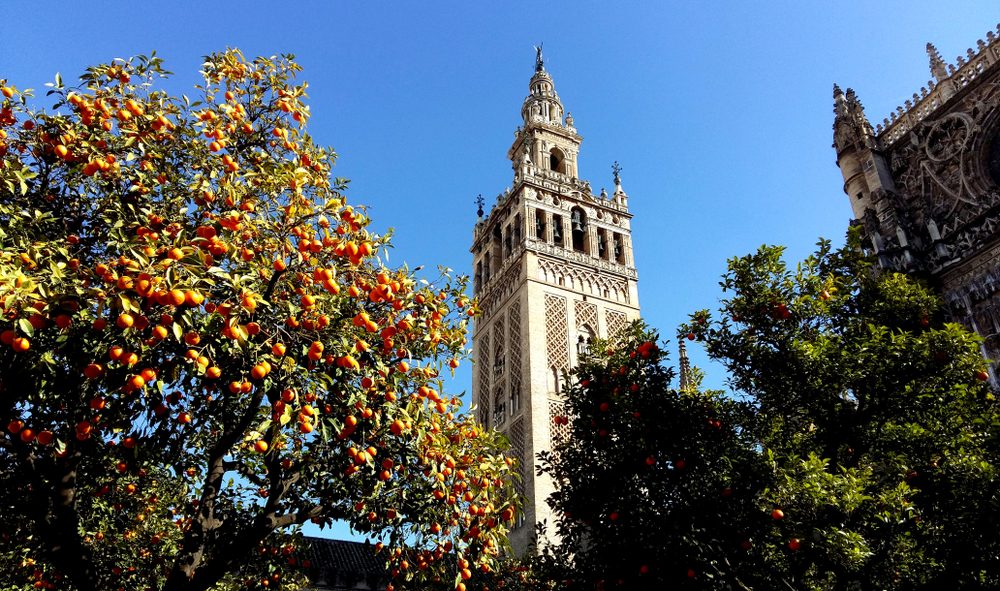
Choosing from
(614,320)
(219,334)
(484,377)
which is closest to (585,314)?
(614,320)

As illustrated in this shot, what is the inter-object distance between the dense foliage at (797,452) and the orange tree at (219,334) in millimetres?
2481

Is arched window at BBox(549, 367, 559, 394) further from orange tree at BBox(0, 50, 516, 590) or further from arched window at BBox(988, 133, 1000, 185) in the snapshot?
orange tree at BBox(0, 50, 516, 590)

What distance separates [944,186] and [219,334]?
21.0m

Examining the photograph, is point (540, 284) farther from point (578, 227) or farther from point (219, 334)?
point (219, 334)

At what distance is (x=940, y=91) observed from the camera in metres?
20.5

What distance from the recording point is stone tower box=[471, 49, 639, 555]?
26.3 meters

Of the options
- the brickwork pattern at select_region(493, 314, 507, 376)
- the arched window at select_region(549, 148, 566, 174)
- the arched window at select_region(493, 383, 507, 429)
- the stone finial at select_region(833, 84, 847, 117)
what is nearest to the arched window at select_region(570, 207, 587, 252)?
the arched window at select_region(549, 148, 566, 174)

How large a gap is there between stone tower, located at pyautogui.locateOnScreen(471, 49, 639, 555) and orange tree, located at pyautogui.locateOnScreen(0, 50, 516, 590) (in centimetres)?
1841

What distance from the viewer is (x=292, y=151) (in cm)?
600

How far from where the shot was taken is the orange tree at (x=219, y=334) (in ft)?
14.3

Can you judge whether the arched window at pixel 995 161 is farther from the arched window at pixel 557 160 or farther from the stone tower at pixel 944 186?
the arched window at pixel 557 160

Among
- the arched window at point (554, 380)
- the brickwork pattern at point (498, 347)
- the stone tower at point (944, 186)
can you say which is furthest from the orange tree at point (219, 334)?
the brickwork pattern at point (498, 347)

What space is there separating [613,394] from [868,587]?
3534mm

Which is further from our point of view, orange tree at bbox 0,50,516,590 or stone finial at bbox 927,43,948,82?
stone finial at bbox 927,43,948,82
